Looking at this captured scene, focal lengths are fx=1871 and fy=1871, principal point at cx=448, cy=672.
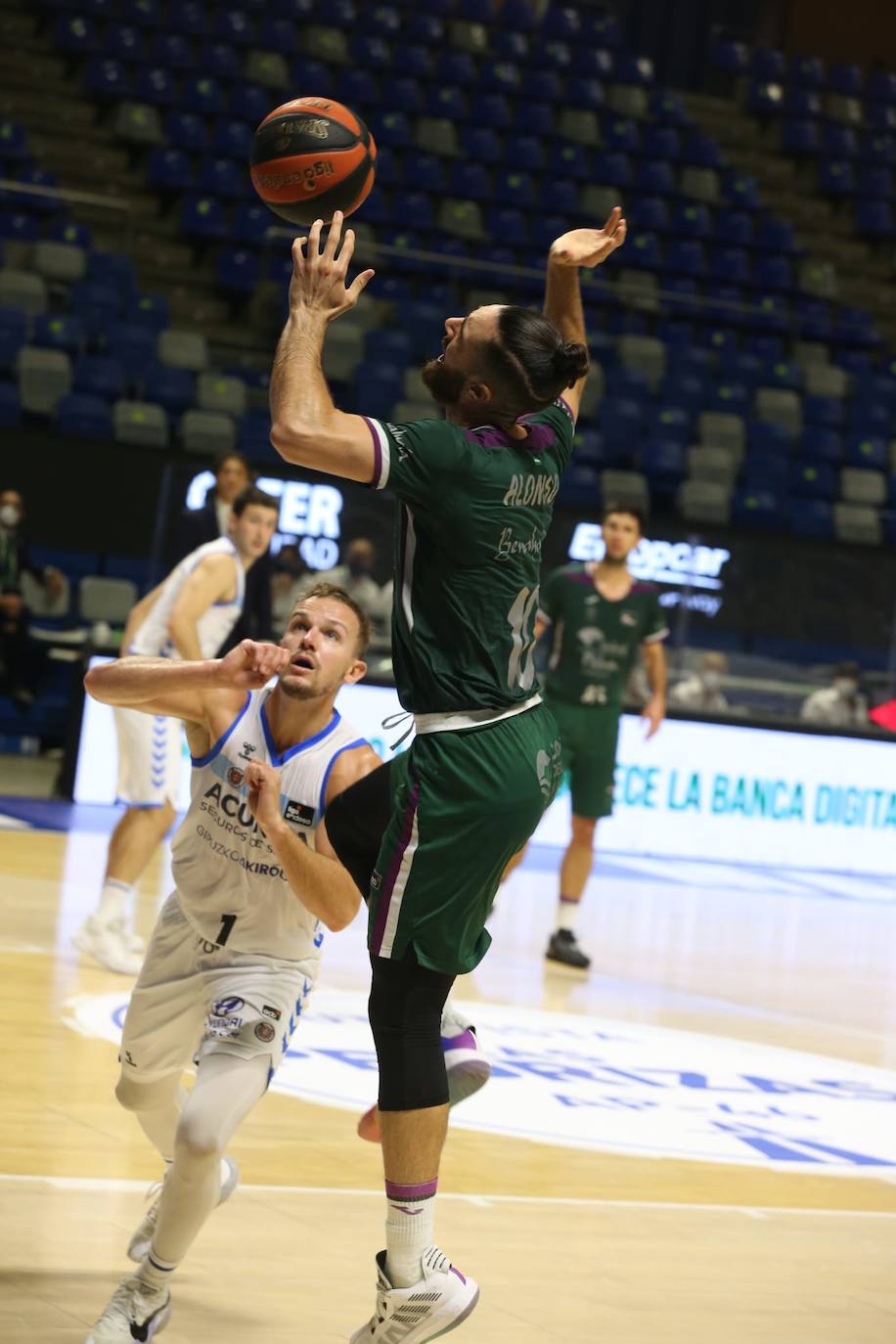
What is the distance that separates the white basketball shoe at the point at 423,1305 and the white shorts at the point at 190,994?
62 cm

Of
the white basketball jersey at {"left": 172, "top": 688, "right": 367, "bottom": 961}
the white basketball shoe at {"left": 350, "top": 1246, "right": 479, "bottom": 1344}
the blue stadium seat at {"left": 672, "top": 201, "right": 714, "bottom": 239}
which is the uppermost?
the blue stadium seat at {"left": 672, "top": 201, "right": 714, "bottom": 239}

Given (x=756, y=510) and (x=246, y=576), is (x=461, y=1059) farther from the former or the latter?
(x=756, y=510)

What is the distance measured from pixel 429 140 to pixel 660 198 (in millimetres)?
2828

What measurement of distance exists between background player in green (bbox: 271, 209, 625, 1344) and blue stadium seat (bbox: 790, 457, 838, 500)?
1531cm

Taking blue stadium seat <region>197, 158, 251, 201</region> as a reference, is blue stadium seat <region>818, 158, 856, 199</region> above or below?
above

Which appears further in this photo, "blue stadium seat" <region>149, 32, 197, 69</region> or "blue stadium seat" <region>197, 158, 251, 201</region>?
"blue stadium seat" <region>149, 32, 197, 69</region>

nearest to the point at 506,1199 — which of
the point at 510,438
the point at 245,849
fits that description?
the point at 245,849

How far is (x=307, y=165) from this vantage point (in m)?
3.90

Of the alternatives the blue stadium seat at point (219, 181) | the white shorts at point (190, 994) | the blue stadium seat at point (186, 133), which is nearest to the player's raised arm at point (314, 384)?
the white shorts at point (190, 994)

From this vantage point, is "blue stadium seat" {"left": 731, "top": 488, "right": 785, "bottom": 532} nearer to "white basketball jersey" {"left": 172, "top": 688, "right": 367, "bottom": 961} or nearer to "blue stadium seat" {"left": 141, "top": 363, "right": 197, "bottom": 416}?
"blue stadium seat" {"left": 141, "top": 363, "right": 197, "bottom": 416}

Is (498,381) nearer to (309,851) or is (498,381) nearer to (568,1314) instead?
(309,851)

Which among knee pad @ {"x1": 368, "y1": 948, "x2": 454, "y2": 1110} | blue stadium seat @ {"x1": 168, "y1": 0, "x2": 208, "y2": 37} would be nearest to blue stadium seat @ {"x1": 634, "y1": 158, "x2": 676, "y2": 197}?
blue stadium seat @ {"x1": 168, "y1": 0, "x2": 208, "y2": 37}

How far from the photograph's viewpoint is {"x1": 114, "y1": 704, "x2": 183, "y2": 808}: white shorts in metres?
7.22

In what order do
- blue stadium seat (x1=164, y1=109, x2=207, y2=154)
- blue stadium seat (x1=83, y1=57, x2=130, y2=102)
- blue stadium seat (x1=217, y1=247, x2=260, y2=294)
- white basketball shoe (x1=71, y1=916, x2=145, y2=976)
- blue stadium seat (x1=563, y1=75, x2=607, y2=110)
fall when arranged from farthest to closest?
blue stadium seat (x1=563, y1=75, x2=607, y2=110)
blue stadium seat (x1=83, y1=57, x2=130, y2=102)
blue stadium seat (x1=164, y1=109, x2=207, y2=154)
blue stadium seat (x1=217, y1=247, x2=260, y2=294)
white basketball shoe (x1=71, y1=916, x2=145, y2=976)
